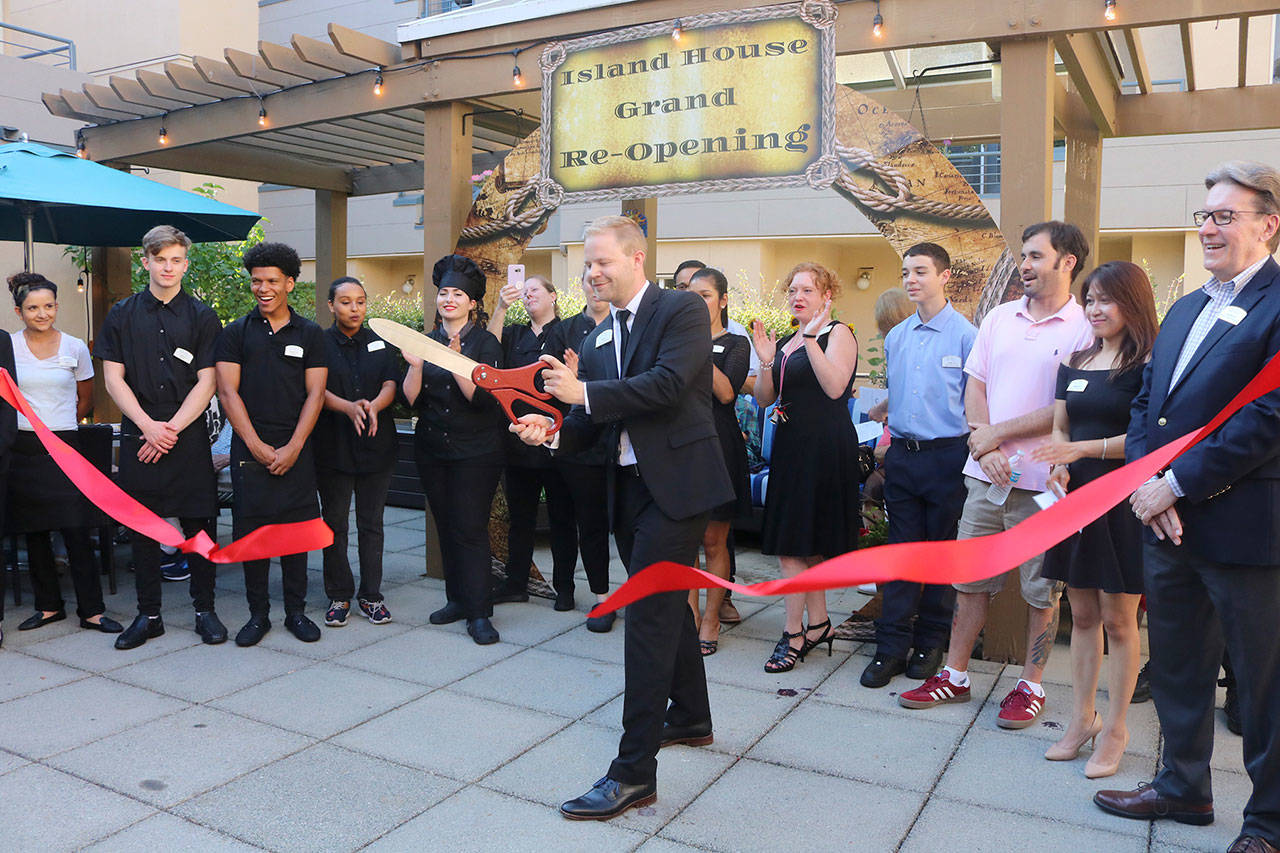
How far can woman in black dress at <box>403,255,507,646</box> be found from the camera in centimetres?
488

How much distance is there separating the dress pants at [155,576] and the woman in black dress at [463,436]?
1.12m

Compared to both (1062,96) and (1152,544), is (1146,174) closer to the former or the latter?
(1062,96)

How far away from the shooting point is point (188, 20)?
52.9 ft

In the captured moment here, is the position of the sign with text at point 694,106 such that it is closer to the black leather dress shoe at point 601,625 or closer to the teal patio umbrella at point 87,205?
the black leather dress shoe at point 601,625

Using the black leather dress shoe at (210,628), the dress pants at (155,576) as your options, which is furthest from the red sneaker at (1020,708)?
the dress pants at (155,576)

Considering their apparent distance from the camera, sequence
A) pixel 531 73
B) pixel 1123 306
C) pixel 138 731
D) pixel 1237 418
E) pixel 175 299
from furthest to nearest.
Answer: pixel 531 73 → pixel 175 299 → pixel 138 731 → pixel 1123 306 → pixel 1237 418

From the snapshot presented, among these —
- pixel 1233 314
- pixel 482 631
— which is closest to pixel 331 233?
pixel 482 631

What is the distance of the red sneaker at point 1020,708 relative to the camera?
12.2 feet

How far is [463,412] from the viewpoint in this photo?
491cm

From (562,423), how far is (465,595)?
78.0 inches

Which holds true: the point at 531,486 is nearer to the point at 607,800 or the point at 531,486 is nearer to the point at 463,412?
the point at 463,412

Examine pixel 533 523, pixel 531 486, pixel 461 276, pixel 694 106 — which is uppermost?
pixel 694 106

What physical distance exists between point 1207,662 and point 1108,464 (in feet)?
2.26

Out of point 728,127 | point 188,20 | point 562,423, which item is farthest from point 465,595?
point 188,20
